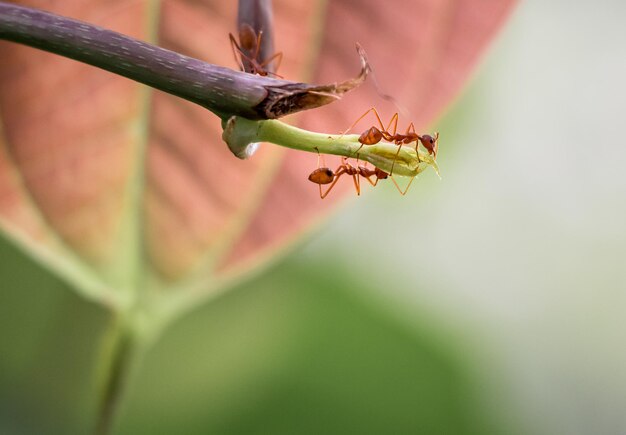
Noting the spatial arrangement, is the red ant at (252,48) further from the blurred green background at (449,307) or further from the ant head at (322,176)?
the blurred green background at (449,307)

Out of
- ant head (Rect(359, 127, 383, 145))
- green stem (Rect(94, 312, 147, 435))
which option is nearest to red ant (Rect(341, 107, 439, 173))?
ant head (Rect(359, 127, 383, 145))

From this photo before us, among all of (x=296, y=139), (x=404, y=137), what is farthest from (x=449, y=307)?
(x=296, y=139)

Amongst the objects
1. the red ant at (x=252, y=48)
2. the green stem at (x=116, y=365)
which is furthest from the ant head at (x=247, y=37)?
the green stem at (x=116, y=365)

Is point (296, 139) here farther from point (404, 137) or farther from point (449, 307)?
point (449, 307)

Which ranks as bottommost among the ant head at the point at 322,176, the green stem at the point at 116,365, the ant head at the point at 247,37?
the green stem at the point at 116,365

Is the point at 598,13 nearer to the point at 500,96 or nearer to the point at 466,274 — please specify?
the point at 500,96

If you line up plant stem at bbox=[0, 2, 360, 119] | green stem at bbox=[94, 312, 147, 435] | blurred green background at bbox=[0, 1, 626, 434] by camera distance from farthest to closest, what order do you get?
blurred green background at bbox=[0, 1, 626, 434] < green stem at bbox=[94, 312, 147, 435] < plant stem at bbox=[0, 2, 360, 119]

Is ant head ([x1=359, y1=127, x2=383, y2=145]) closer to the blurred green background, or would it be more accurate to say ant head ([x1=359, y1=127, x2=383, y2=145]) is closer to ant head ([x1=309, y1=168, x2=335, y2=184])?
ant head ([x1=309, y1=168, x2=335, y2=184])
